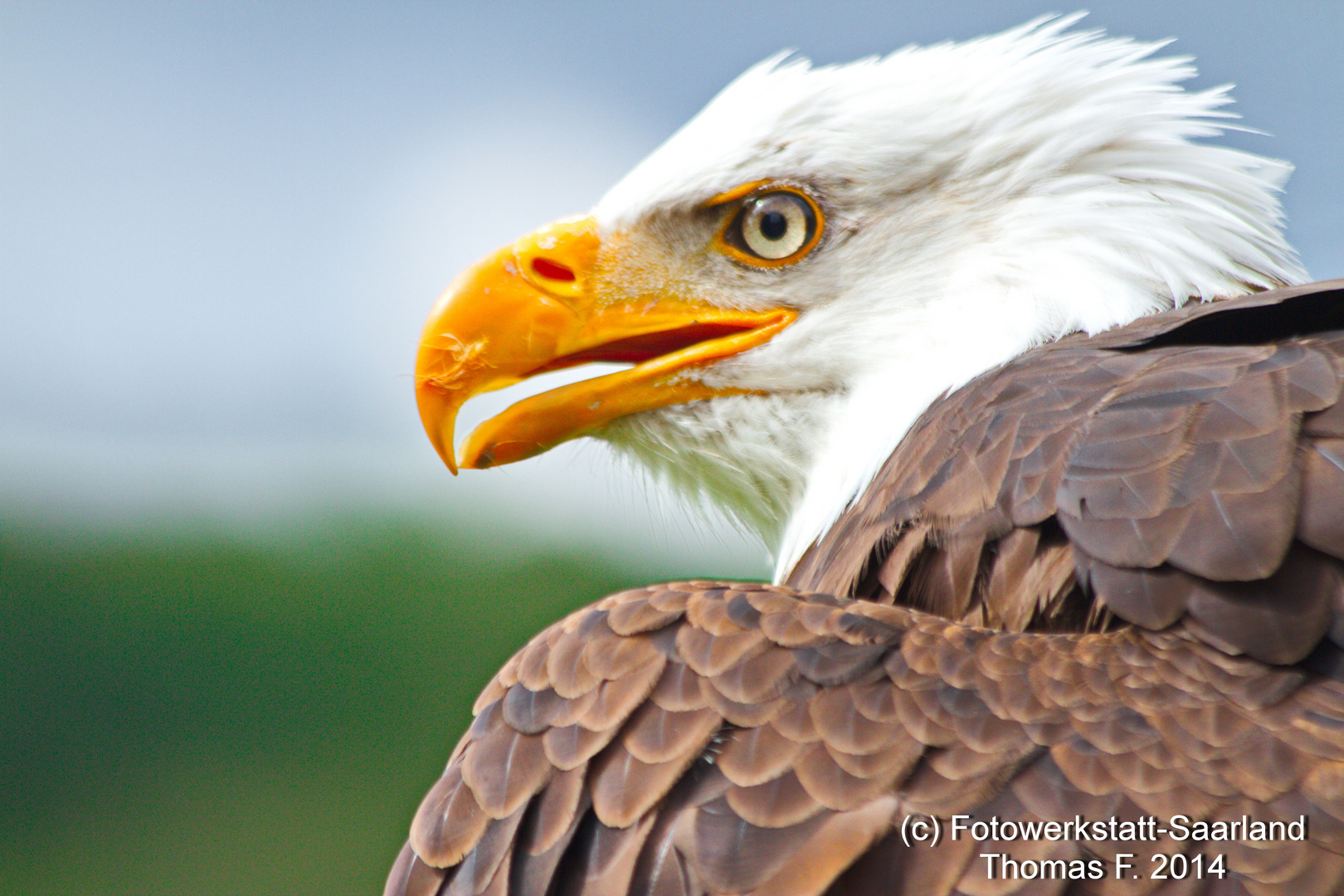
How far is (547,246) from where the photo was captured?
2629mm

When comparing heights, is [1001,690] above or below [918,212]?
below

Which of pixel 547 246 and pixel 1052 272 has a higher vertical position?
pixel 547 246

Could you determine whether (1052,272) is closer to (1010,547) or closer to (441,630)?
(1010,547)

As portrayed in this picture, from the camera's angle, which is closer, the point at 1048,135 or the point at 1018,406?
the point at 1018,406

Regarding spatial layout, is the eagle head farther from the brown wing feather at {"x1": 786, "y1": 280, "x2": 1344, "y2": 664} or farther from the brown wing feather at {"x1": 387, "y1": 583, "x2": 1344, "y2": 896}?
the brown wing feather at {"x1": 387, "y1": 583, "x2": 1344, "y2": 896}

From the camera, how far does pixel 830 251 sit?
2.58 meters

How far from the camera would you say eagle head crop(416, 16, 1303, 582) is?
2.46m

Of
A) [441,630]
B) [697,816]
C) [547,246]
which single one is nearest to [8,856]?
[441,630]

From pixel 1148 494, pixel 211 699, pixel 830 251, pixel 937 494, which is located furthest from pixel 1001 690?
pixel 211 699

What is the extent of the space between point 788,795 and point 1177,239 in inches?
63.0

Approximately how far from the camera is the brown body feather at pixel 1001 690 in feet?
4.18

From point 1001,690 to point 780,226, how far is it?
145cm

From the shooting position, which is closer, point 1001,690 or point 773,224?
point 1001,690

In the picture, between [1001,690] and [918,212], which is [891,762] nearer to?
[1001,690]
